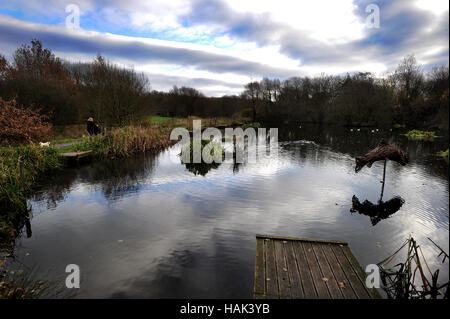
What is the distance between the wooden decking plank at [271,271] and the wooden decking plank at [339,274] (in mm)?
984

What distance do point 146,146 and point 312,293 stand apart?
16182mm

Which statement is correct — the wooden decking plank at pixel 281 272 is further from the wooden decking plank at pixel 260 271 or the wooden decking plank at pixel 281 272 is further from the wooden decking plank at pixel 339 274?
the wooden decking plank at pixel 339 274

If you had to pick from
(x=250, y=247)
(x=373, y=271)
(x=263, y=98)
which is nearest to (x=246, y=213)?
(x=250, y=247)

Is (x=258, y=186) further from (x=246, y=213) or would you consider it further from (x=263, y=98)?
(x=263, y=98)

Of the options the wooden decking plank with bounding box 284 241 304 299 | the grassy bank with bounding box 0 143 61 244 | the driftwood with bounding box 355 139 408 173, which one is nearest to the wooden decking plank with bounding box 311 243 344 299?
the wooden decking plank with bounding box 284 241 304 299

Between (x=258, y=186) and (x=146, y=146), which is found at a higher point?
(x=146, y=146)

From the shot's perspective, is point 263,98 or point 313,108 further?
point 263,98

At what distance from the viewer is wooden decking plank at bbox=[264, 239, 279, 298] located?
376 cm

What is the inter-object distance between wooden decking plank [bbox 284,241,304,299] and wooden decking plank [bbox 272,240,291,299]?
0.20 ft

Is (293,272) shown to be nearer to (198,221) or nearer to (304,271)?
(304,271)

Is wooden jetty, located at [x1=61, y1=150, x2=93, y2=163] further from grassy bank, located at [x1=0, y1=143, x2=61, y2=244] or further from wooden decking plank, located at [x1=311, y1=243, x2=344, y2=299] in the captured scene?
wooden decking plank, located at [x1=311, y1=243, x2=344, y2=299]

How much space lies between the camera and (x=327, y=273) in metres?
4.21
